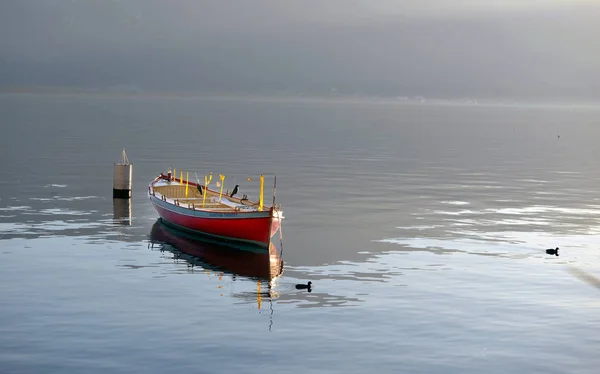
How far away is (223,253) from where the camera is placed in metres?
63.2

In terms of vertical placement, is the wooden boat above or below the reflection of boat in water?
above

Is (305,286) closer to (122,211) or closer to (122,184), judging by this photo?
(122,211)

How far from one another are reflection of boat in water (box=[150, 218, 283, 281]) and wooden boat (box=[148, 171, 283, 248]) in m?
0.67

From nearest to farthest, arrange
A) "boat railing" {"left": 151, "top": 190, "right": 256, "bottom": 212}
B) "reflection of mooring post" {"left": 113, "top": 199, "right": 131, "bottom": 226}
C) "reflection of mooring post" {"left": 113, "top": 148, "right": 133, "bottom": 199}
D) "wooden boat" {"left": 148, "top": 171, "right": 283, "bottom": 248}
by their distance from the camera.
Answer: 1. "wooden boat" {"left": 148, "top": 171, "right": 283, "bottom": 248}
2. "boat railing" {"left": 151, "top": 190, "right": 256, "bottom": 212}
3. "reflection of mooring post" {"left": 113, "top": 199, "right": 131, "bottom": 226}
4. "reflection of mooring post" {"left": 113, "top": 148, "right": 133, "bottom": 199}

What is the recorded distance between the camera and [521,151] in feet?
608

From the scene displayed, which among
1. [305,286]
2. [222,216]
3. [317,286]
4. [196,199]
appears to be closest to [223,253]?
[222,216]

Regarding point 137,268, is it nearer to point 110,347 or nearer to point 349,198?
point 110,347

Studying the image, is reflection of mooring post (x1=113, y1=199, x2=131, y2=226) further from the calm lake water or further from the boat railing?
the boat railing

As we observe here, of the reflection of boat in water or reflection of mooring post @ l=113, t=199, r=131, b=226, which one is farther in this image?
reflection of mooring post @ l=113, t=199, r=131, b=226

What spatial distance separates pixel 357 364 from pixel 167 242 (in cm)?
3161

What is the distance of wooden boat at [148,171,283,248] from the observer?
211 feet

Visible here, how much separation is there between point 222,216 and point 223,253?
3975 mm

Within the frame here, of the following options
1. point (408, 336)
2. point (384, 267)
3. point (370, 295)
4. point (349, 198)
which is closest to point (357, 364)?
point (408, 336)

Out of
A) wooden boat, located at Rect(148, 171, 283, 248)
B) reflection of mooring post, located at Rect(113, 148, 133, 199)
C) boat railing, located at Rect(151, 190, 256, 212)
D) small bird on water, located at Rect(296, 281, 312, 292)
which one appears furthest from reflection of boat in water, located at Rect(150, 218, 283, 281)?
reflection of mooring post, located at Rect(113, 148, 133, 199)
